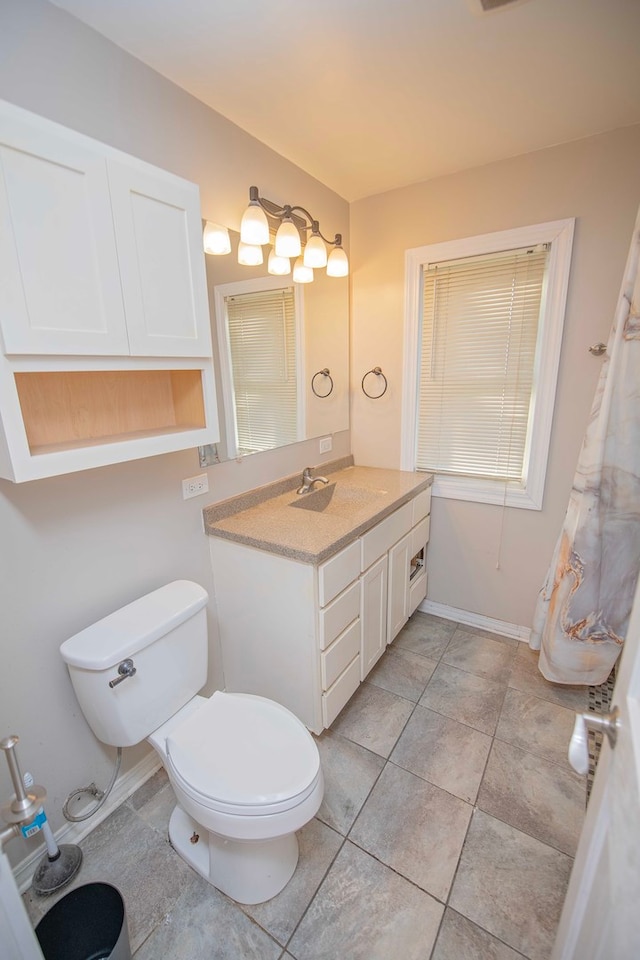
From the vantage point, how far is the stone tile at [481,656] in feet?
6.91

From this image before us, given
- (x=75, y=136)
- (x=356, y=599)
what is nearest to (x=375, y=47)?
(x=75, y=136)

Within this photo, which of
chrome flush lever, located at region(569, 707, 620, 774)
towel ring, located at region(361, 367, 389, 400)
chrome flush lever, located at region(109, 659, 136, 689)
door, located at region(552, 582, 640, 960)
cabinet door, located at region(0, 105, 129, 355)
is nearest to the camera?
door, located at region(552, 582, 640, 960)

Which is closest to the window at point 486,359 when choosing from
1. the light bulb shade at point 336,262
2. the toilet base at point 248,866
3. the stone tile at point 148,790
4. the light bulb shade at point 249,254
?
the light bulb shade at point 336,262

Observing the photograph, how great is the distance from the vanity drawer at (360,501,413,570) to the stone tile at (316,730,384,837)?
0.74 meters

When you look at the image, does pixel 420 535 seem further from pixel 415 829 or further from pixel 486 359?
pixel 415 829

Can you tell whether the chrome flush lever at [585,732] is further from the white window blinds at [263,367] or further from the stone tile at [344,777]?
the white window blinds at [263,367]

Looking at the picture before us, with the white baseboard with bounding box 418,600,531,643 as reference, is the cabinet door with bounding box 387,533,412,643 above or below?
above

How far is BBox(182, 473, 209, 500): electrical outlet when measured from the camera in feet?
5.18

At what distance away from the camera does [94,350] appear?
1026mm

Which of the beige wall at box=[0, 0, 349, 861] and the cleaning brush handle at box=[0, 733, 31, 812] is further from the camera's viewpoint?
the beige wall at box=[0, 0, 349, 861]

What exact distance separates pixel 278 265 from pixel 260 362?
446 millimetres

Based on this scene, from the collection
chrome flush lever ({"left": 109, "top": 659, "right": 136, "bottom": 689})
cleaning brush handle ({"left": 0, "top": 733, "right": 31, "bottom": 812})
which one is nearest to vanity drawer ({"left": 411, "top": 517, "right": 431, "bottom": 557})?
chrome flush lever ({"left": 109, "top": 659, "right": 136, "bottom": 689})

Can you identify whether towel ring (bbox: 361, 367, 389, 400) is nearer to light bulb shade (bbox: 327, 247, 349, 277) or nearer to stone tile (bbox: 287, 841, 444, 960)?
light bulb shade (bbox: 327, 247, 349, 277)

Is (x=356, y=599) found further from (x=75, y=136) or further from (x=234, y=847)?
(x=75, y=136)
